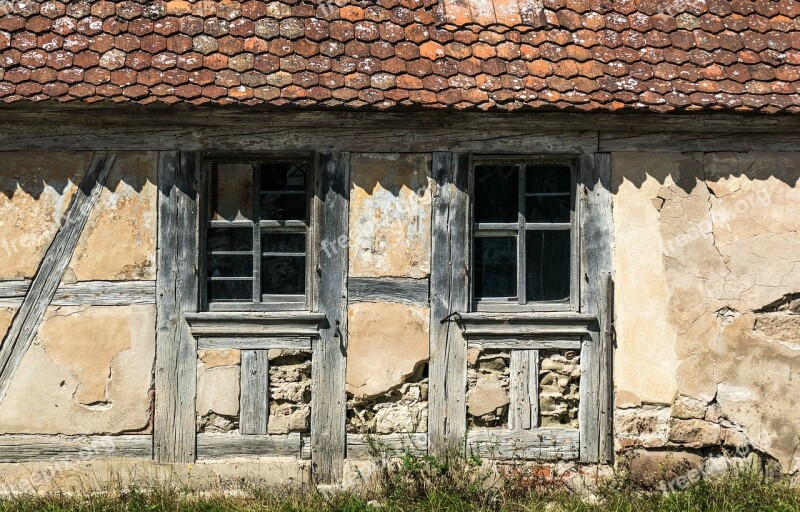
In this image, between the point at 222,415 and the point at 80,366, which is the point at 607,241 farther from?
the point at 80,366

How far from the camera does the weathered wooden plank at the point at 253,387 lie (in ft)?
19.9

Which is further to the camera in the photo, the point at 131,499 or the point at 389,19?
the point at 389,19

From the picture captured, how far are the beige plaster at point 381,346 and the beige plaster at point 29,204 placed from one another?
222cm

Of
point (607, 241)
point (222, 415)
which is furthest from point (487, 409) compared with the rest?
point (222, 415)

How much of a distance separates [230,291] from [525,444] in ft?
8.05

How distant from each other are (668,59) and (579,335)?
2116 millimetres

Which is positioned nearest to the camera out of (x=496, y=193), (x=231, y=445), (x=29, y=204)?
(x=29, y=204)

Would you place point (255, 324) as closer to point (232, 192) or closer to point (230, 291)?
point (230, 291)

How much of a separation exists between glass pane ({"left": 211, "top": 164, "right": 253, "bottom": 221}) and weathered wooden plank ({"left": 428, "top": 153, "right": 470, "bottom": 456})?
1377 mm

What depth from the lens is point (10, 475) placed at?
600cm

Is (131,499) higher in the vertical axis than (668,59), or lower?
lower

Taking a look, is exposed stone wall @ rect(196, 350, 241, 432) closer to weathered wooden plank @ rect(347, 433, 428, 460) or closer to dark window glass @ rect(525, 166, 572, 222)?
weathered wooden plank @ rect(347, 433, 428, 460)

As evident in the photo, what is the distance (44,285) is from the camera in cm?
597

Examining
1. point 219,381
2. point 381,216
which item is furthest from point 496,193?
point 219,381
